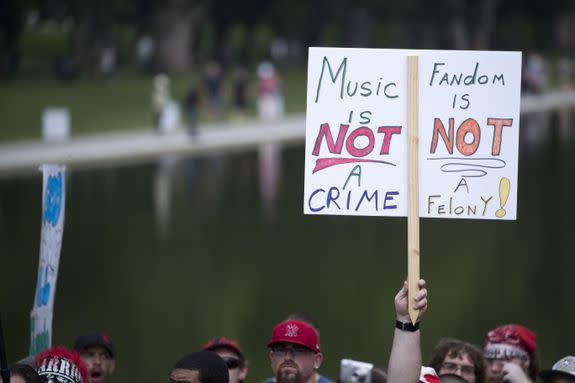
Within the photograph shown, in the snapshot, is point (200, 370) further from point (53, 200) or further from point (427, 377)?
point (53, 200)

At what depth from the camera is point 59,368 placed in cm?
540

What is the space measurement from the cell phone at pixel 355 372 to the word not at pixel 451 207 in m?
1.36

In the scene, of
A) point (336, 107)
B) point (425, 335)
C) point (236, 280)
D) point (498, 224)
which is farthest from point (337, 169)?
point (498, 224)

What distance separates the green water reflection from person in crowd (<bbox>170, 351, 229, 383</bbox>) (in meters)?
5.68

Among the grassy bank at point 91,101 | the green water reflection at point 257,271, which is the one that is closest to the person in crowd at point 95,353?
the green water reflection at point 257,271

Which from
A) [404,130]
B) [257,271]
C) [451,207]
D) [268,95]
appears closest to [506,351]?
[451,207]

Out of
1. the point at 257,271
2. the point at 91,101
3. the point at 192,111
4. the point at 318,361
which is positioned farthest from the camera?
the point at 91,101

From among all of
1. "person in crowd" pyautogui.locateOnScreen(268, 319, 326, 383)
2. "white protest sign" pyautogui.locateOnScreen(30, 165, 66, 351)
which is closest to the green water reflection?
"white protest sign" pyautogui.locateOnScreen(30, 165, 66, 351)

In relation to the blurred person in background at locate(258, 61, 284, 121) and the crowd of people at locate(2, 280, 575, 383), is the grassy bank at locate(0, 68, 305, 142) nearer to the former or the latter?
the blurred person in background at locate(258, 61, 284, 121)

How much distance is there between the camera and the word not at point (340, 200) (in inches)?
220

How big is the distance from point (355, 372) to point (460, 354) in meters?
0.72

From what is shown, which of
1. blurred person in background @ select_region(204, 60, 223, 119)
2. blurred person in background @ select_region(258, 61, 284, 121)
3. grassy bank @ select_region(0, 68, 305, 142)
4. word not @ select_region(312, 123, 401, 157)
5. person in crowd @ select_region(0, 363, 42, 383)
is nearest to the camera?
person in crowd @ select_region(0, 363, 42, 383)

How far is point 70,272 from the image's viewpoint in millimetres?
16453

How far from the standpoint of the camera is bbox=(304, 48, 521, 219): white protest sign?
557 centimetres
